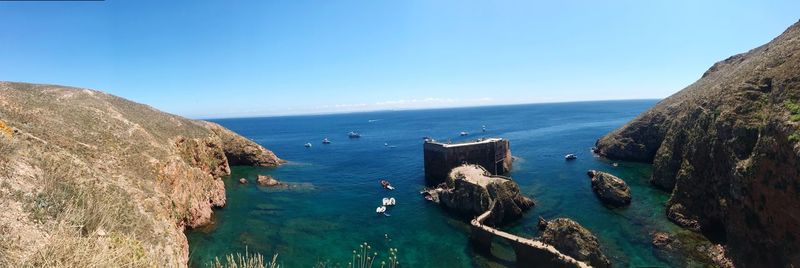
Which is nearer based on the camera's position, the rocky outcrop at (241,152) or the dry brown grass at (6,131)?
the dry brown grass at (6,131)

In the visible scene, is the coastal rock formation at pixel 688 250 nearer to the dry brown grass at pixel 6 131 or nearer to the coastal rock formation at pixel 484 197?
the coastal rock formation at pixel 484 197

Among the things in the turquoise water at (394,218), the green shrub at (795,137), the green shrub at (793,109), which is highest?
the green shrub at (793,109)

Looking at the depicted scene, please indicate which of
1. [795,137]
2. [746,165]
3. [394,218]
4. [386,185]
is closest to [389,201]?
[394,218]

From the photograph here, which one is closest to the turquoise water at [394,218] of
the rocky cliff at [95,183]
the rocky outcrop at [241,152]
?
the rocky outcrop at [241,152]

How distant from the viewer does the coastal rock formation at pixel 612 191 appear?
4906 cm

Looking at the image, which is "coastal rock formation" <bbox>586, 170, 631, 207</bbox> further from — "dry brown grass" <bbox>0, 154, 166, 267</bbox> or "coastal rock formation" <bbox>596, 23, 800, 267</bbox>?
"dry brown grass" <bbox>0, 154, 166, 267</bbox>

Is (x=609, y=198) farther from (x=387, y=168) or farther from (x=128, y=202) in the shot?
(x=128, y=202)

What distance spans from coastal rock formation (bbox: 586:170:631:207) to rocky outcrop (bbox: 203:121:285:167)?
6232 centimetres

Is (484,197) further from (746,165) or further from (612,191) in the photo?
(746,165)

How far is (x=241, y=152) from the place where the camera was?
80.1 m

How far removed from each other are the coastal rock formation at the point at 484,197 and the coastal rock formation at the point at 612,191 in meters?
9.89

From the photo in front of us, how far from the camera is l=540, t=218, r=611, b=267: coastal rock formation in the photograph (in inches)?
1307

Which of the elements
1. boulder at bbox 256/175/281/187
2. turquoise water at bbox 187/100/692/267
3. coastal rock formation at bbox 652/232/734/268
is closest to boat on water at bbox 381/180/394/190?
turquoise water at bbox 187/100/692/267

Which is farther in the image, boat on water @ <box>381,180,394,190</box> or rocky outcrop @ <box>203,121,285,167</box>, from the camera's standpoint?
rocky outcrop @ <box>203,121,285,167</box>
